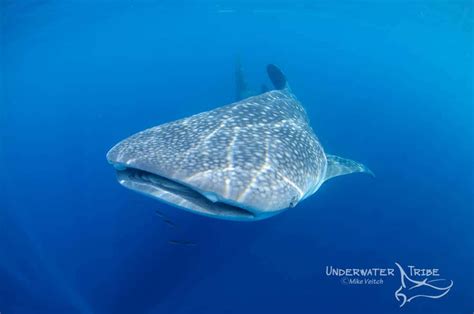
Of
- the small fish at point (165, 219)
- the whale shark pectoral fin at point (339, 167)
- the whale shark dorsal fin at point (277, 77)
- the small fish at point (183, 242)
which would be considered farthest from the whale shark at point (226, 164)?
the whale shark dorsal fin at point (277, 77)

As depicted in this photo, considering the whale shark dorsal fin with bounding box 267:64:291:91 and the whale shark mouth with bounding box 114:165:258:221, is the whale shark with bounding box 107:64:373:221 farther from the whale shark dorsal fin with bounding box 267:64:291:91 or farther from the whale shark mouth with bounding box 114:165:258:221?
the whale shark dorsal fin with bounding box 267:64:291:91

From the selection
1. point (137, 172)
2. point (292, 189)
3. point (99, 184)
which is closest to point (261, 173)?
point (292, 189)

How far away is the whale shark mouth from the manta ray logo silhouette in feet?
12.8

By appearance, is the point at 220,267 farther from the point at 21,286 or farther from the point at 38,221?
the point at 38,221

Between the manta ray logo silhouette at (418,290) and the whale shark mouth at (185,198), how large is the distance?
390cm

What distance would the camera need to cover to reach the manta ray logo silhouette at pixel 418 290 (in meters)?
5.53

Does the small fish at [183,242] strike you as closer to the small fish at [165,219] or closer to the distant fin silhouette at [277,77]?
the small fish at [165,219]

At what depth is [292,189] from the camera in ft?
11.2

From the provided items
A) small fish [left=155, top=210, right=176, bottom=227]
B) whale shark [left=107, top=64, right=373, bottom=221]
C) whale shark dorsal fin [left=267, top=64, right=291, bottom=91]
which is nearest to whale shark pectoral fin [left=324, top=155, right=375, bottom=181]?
whale shark [left=107, top=64, right=373, bottom=221]

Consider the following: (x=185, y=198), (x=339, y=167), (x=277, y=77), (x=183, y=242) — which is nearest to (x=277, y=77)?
(x=277, y=77)

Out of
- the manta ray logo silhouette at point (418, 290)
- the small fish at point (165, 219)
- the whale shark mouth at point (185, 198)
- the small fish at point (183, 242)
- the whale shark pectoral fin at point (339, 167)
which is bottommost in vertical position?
the manta ray logo silhouette at point (418, 290)

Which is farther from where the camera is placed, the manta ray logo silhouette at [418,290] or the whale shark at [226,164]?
the manta ray logo silhouette at [418,290]

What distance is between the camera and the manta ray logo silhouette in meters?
5.53

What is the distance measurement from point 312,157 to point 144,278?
3.67m
